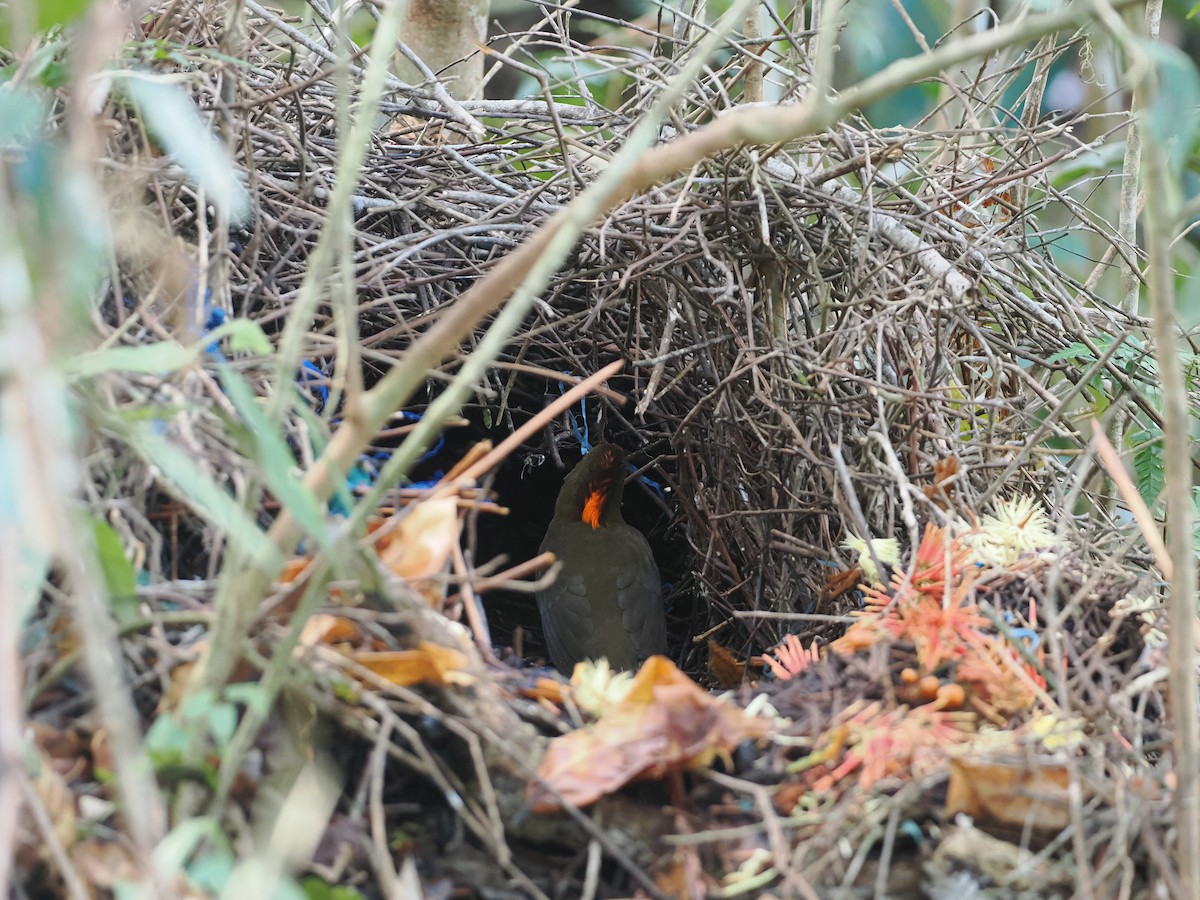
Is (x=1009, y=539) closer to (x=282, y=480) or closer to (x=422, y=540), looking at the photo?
(x=422, y=540)

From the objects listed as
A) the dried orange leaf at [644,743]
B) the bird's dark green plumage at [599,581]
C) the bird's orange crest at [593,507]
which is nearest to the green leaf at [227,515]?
the dried orange leaf at [644,743]

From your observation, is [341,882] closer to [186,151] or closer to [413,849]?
[413,849]

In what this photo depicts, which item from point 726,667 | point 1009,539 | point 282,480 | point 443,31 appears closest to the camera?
point 282,480

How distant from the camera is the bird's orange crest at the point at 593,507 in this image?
121 inches

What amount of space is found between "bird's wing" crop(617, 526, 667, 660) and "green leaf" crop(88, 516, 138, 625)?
184 centimetres

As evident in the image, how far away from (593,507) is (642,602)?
329mm

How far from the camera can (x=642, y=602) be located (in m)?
A: 2.90

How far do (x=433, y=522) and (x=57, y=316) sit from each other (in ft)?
1.76

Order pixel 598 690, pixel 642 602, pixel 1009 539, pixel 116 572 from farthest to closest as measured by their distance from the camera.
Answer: pixel 642 602
pixel 1009 539
pixel 598 690
pixel 116 572

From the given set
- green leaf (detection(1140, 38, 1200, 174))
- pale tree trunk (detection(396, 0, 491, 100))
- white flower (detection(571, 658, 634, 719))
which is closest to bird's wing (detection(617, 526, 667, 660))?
pale tree trunk (detection(396, 0, 491, 100))

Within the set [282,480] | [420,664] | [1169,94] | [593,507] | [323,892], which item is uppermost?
[1169,94]

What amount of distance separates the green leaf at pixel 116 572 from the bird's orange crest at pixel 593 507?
2.03 m

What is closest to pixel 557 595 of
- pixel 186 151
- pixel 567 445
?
pixel 567 445

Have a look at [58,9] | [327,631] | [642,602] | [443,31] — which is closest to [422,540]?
[327,631]
